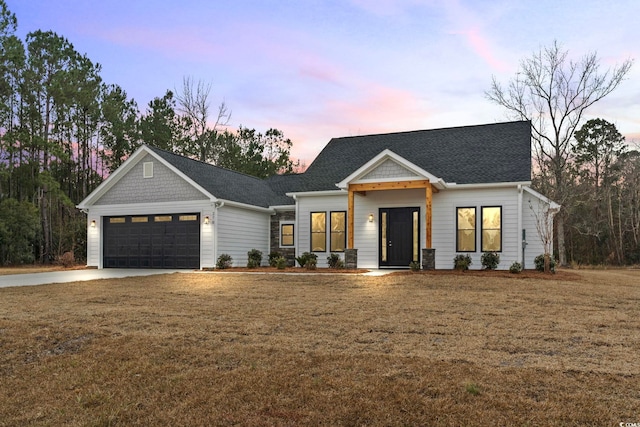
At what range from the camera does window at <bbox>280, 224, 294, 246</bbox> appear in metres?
20.3

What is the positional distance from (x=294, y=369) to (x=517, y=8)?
44.5 ft

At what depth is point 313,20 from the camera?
15430 mm

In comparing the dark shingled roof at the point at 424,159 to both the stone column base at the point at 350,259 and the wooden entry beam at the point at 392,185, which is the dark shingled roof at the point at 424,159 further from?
the stone column base at the point at 350,259

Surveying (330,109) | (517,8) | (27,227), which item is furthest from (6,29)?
(517,8)

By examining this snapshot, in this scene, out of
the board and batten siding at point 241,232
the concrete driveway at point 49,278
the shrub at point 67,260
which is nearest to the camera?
the concrete driveway at point 49,278

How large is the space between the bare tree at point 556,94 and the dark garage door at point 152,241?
17.5 meters

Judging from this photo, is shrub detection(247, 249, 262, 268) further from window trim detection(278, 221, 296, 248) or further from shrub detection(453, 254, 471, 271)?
shrub detection(453, 254, 471, 271)

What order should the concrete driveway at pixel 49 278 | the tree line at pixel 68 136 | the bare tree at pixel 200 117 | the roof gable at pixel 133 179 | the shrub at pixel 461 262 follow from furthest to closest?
1. the bare tree at pixel 200 117
2. the tree line at pixel 68 136
3. the roof gable at pixel 133 179
4. the shrub at pixel 461 262
5. the concrete driveway at pixel 49 278

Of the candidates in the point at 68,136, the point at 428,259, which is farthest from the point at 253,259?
the point at 68,136

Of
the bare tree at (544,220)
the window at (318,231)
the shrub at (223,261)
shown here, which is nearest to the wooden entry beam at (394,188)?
the window at (318,231)

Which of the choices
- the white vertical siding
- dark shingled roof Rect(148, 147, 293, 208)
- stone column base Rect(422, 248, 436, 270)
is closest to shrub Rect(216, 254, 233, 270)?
dark shingled roof Rect(148, 147, 293, 208)

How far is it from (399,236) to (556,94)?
49.5ft

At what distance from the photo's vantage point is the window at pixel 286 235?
20.3 m

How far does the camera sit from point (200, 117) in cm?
3603
